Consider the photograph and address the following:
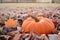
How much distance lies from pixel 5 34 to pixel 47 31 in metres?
0.41

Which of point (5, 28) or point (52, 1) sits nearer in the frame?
point (5, 28)

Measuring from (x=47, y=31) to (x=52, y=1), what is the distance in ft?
14.3

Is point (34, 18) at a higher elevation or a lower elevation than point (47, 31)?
higher

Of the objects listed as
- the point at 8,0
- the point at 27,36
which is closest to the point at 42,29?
the point at 27,36

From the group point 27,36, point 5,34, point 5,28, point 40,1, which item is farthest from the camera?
point 40,1

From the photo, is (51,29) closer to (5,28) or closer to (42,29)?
(42,29)

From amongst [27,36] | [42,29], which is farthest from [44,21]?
[27,36]

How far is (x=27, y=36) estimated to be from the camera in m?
1.32

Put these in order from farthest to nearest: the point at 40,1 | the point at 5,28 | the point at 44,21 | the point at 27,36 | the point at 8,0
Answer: the point at 40,1 < the point at 8,0 < the point at 44,21 < the point at 5,28 < the point at 27,36

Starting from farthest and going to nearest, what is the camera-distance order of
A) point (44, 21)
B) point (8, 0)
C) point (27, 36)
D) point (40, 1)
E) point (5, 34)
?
point (40, 1), point (8, 0), point (44, 21), point (5, 34), point (27, 36)

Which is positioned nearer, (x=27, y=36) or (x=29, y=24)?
(x=27, y=36)

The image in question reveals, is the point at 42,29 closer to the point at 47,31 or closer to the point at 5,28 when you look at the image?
the point at 47,31

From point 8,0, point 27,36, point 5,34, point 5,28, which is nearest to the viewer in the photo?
point 27,36

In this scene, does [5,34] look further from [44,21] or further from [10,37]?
[44,21]
